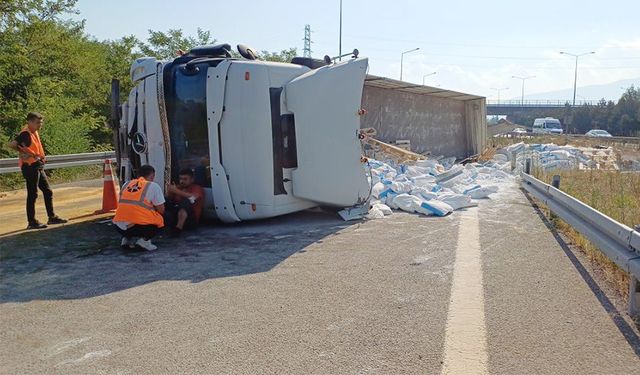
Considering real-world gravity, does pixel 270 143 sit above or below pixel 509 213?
above

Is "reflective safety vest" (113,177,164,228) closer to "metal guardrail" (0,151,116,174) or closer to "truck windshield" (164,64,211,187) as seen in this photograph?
"truck windshield" (164,64,211,187)

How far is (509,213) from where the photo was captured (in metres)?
8.00

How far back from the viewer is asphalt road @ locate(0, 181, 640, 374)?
9.95ft

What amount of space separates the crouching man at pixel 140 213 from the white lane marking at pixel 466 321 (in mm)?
3267

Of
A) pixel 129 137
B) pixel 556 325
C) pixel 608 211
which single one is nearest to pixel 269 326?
pixel 556 325

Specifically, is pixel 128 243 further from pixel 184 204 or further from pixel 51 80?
A: pixel 51 80

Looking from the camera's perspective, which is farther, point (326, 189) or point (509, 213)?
point (509, 213)

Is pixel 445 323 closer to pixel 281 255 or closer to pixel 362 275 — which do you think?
pixel 362 275

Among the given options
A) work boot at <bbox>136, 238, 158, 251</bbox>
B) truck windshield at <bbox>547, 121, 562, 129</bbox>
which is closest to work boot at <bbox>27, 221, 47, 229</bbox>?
work boot at <bbox>136, 238, 158, 251</bbox>

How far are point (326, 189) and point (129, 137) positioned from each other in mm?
2851

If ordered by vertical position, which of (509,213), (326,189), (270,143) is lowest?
(509,213)

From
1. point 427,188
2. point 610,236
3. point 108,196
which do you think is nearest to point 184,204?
point 108,196

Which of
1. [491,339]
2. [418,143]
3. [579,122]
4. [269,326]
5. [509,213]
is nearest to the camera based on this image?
[491,339]

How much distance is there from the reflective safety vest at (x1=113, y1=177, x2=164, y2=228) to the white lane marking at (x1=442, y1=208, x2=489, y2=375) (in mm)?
3301
